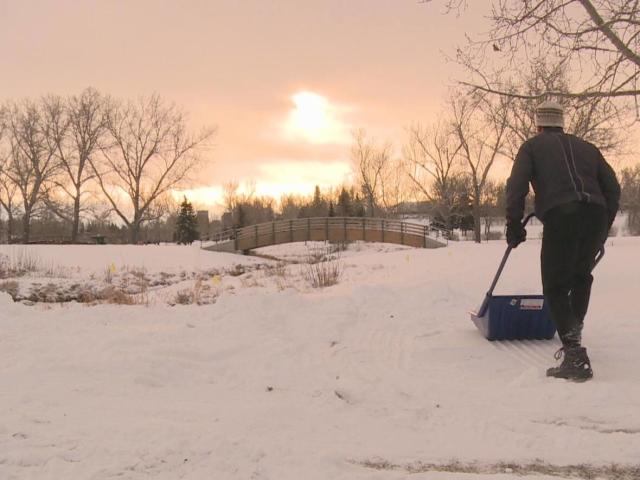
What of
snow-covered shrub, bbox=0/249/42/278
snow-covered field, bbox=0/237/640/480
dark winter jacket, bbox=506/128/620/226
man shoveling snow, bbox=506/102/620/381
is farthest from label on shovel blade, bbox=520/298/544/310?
snow-covered shrub, bbox=0/249/42/278

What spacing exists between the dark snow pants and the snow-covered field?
17.2 inches

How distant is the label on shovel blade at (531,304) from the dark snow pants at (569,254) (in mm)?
761

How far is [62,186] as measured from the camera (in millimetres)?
44344

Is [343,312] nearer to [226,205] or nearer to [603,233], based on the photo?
[603,233]

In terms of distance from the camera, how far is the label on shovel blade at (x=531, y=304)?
4.37 m

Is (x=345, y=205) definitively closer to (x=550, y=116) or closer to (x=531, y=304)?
(x=531, y=304)

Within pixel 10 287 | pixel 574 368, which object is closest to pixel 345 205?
pixel 10 287

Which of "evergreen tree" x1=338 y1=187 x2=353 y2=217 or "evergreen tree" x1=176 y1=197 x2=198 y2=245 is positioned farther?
"evergreen tree" x1=338 y1=187 x2=353 y2=217

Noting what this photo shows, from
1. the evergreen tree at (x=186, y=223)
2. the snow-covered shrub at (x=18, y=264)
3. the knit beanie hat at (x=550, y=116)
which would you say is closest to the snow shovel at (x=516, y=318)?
the knit beanie hat at (x=550, y=116)

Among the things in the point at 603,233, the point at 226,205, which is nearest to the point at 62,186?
the point at 226,205

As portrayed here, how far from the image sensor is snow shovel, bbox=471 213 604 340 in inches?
173

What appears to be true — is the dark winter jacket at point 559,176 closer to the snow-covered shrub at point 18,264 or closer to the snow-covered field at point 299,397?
the snow-covered field at point 299,397

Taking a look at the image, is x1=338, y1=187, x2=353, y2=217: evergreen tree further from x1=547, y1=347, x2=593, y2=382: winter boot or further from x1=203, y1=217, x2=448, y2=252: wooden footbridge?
x1=547, y1=347, x2=593, y2=382: winter boot

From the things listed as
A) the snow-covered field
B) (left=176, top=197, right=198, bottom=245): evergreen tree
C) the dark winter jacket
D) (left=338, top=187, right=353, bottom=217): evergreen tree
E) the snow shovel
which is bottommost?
the snow-covered field
